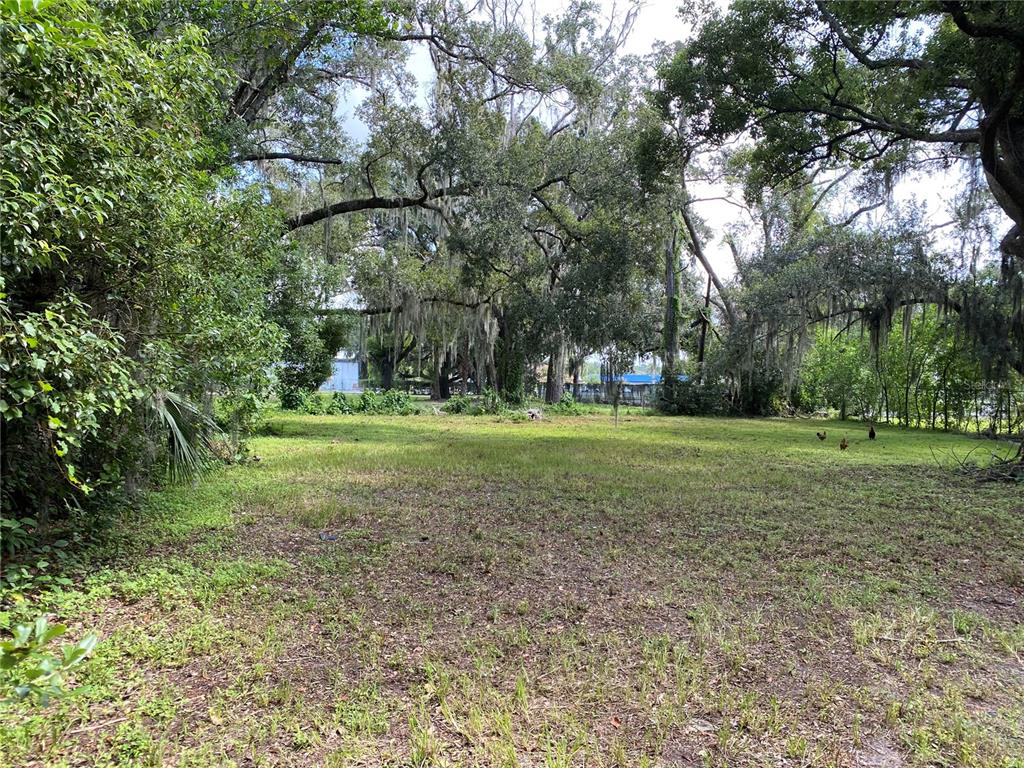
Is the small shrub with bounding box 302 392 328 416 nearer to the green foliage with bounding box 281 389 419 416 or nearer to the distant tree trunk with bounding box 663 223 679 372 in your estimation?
the green foliage with bounding box 281 389 419 416

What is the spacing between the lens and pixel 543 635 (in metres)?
2.38

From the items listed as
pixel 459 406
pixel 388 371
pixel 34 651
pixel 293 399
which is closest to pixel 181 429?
pixel 34 651

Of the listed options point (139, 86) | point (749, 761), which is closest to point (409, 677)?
point (749, 761)

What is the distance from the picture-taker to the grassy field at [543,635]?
168 centimetres

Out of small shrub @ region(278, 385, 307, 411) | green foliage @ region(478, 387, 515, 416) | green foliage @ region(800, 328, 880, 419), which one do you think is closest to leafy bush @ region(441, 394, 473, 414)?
green foliage @ region(478, 387, 515, 416)

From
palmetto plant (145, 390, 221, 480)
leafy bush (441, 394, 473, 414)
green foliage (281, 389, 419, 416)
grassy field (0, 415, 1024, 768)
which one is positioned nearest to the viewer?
grassy field (0, 415, 1024, 768)

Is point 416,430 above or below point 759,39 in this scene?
below

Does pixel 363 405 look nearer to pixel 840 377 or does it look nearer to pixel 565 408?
pixel 565 408

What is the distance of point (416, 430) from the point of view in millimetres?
11297

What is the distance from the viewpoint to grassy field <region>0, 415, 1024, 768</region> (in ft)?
5.51

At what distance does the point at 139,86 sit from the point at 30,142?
0.90m

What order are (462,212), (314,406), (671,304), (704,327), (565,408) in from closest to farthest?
(462,212), (314,406), (565,408), (671,304), (704,327)

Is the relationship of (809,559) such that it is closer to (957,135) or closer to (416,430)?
(957,135)

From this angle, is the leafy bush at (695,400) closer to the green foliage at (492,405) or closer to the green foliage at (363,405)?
the green foliage at (492,405)
